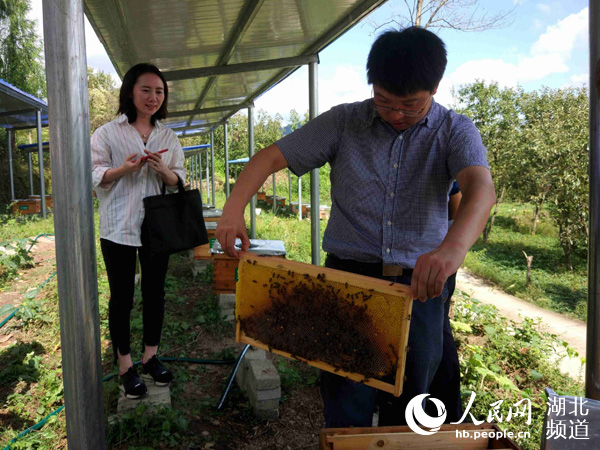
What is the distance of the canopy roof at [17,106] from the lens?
400 inches

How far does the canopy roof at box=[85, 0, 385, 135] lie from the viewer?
3.21 m

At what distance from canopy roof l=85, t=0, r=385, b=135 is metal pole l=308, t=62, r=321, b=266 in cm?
25

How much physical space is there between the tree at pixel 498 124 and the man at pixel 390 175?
14622mm

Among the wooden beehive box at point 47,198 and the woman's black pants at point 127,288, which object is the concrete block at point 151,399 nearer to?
the woman's black pants at point 127,288

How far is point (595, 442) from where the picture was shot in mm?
1010

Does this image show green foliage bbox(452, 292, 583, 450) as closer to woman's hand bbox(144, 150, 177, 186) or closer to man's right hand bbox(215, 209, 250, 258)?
man's right hand bbox(215, 209, 250, 258)

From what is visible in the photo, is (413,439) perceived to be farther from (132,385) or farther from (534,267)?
(534,267)

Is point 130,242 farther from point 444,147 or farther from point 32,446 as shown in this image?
point 444,147

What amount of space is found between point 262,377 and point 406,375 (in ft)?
4.61

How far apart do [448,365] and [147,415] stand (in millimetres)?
1858

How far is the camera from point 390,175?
1.90 m

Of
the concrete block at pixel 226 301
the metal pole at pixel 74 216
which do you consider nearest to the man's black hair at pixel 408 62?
the metal pole at pixel 74 216

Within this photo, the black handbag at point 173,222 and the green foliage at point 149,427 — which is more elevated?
the black handbag at point 173,222

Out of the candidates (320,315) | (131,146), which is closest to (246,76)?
(131,146)
